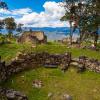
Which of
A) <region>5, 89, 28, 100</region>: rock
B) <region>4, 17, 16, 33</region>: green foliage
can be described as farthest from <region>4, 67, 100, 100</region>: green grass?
<region>4, 17, 16, 33</region>: green foliage

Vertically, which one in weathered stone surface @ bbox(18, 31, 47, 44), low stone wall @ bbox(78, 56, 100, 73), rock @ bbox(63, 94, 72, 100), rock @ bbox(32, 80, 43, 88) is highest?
weathered stone surface @ bbox(18, 31, 47, 44)

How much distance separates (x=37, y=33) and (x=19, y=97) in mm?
35002

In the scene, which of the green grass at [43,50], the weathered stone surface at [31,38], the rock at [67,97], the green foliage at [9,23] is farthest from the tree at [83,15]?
the green foliage at [9,23]

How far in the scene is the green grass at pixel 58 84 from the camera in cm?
3023

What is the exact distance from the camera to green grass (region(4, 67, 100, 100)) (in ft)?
99.2

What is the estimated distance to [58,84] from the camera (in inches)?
1277

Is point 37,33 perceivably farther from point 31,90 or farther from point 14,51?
point 31,90

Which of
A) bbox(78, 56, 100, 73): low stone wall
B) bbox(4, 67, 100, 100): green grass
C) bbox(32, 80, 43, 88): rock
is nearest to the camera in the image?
bbox(4, 67, 100, 100): green grass

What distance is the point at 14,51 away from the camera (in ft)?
133

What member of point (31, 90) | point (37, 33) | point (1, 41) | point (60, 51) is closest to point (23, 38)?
point (37, 33)

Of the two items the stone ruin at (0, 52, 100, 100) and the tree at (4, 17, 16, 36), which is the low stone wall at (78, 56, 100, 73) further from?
the tree at (4, 17, 16, 36)

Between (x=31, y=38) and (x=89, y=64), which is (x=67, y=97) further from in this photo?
(x=31, y=38)

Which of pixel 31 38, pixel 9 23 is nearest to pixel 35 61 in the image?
pixel 31 38

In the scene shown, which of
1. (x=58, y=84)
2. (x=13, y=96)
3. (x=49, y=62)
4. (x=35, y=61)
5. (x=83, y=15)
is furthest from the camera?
(x=83, y=15)
